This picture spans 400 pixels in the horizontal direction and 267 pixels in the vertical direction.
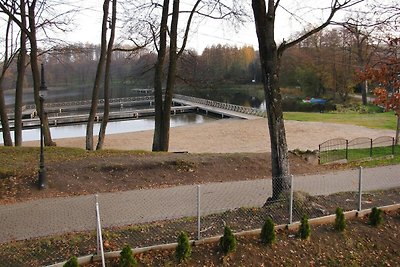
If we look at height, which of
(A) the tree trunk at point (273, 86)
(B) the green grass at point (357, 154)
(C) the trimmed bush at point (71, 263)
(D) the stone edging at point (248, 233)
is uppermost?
(A) the tree trunk at point (273, 86)

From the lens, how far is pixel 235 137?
111ft

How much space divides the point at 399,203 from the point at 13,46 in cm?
2115

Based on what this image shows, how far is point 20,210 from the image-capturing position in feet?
31.8

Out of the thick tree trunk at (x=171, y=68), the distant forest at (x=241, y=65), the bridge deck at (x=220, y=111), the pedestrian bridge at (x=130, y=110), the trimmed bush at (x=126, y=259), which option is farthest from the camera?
the pedestrian bridge at (x=130, y=110)

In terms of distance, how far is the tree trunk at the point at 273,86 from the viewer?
8.88m

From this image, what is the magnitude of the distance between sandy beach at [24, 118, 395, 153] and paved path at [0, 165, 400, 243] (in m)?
13.7

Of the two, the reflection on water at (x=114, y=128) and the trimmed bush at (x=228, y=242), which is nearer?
the trimmed bush at (x=228, y=242)

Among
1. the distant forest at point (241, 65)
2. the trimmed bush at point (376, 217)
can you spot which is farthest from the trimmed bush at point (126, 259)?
the distant forest at point (241, 65)

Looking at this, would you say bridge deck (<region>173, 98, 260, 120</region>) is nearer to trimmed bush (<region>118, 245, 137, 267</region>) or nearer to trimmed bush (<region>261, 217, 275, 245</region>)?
trimmed bush (<region>261, 217, 275, 245</region>)

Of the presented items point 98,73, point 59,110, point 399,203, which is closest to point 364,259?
point 399,203

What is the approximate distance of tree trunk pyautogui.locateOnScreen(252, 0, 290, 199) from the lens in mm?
8883

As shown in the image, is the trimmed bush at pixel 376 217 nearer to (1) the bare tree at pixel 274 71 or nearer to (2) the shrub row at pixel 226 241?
(2) the shrub row at pixel 226 241

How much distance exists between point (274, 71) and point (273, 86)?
319mm

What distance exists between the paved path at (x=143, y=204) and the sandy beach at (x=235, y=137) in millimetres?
13729
